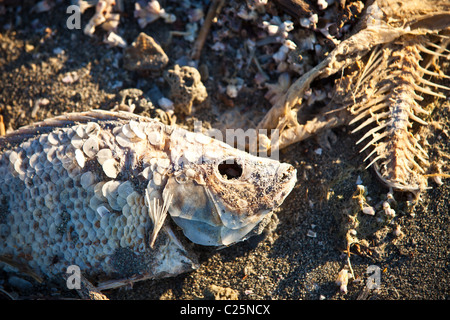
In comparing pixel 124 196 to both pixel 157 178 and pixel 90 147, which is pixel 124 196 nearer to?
pixel 157 178

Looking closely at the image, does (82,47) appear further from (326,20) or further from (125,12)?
(326,20)

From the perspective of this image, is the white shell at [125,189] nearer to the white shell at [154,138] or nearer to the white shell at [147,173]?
the white shell at [147,173]

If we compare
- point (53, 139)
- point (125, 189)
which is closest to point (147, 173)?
point (125, 189)

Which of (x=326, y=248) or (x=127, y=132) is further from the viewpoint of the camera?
(x=326, y=248)

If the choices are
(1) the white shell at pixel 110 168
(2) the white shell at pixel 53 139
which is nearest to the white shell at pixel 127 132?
(1) the white shell at pixel 110 168

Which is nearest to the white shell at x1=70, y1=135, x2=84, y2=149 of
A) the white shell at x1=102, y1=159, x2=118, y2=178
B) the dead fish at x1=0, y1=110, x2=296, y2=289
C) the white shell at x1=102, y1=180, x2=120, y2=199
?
the dead fish at x1=0, y1=110, x2=296, y2=289

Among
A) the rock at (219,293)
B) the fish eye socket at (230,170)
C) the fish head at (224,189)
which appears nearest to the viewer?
the fish head at (224,189)
